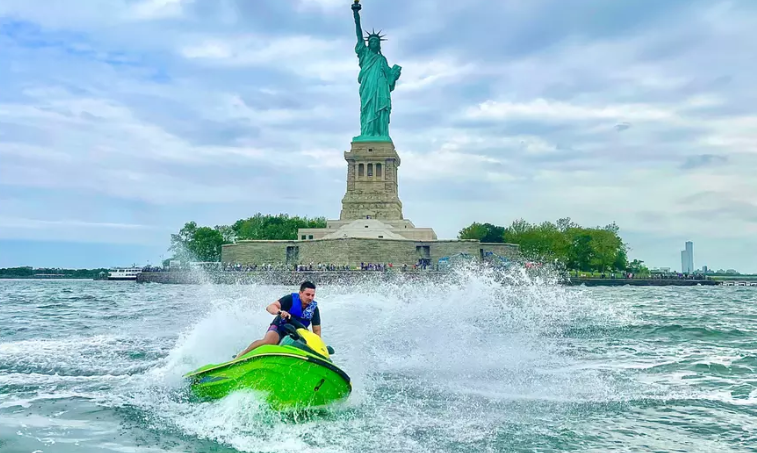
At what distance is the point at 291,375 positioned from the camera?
9.91 m

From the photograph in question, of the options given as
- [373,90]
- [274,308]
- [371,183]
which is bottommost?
[274,308]

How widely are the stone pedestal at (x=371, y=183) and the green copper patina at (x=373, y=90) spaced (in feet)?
4.76

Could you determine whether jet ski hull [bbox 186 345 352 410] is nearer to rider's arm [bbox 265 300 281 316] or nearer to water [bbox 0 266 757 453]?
water [bbox 0 266 757 453]

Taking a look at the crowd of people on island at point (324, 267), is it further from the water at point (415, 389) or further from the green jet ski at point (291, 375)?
the green jet ski at point (291, 375)

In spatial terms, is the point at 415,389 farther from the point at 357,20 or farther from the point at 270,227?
the point at 270,227

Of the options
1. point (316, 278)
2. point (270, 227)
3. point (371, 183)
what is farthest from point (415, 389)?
point (270, 227)

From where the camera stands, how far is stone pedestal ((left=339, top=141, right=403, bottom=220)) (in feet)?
287

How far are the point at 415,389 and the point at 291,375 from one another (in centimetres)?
317

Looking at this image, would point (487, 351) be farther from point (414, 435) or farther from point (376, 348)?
point (414, 435)

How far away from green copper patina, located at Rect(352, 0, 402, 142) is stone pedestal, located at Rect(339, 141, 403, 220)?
145 centimetres

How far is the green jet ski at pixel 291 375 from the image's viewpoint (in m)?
9.89

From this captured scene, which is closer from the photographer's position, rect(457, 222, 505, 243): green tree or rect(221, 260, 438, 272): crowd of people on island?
rect(221, 260, 438, 272): crowd of people on island

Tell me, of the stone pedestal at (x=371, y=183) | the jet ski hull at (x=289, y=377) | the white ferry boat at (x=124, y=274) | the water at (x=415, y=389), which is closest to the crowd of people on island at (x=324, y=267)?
the stone pedestal at (x=371, y=183)

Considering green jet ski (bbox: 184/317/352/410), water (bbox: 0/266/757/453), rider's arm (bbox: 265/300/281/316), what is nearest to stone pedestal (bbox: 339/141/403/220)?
water (bbox: 0/266/757/453)
